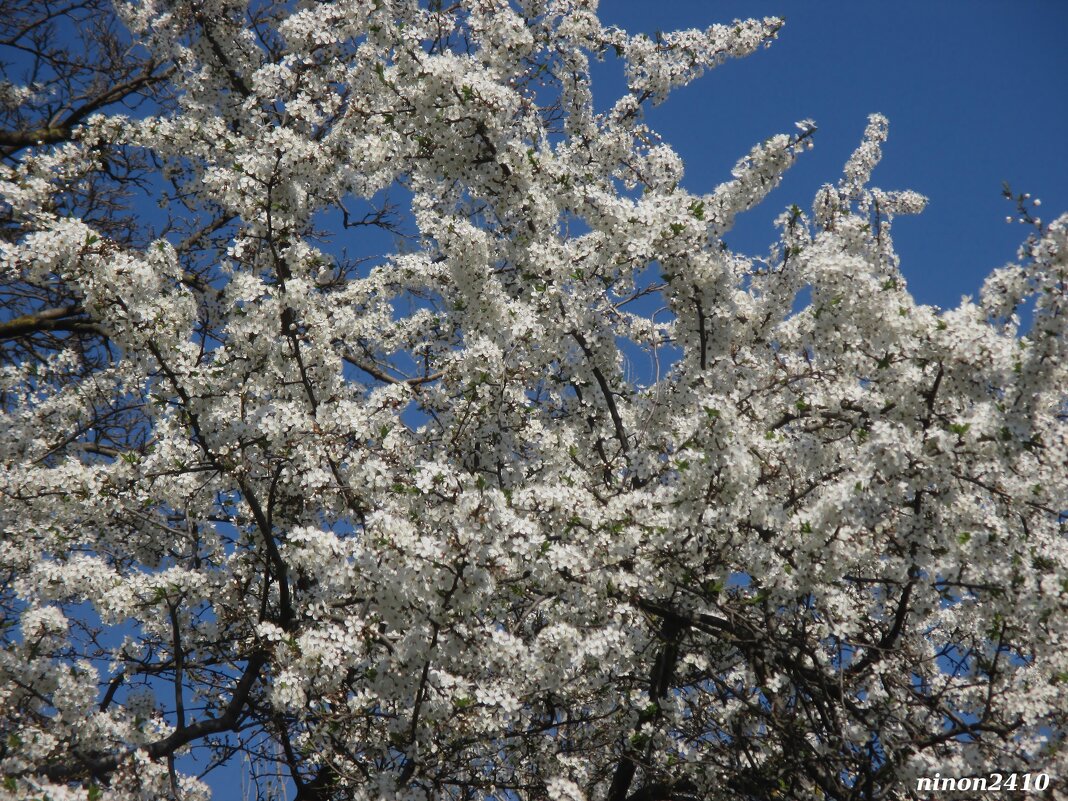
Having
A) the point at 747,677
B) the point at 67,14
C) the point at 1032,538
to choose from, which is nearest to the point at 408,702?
the point at 747,677

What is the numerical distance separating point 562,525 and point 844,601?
2029 millimetres

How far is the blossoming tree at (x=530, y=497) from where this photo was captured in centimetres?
569

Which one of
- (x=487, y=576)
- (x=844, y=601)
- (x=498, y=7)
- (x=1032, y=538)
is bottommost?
(x=487, y=576)

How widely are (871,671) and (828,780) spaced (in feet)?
4.10

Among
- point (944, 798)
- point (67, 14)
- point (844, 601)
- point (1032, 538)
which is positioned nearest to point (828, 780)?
point (944, 798)

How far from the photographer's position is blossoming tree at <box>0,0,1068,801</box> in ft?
18.7

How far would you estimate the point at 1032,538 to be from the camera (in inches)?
243

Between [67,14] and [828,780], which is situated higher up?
[67,14]

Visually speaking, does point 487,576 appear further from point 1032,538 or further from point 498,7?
point 498,7

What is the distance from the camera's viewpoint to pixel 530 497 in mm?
6223

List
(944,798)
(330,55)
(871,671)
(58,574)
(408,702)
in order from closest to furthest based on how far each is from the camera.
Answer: (944,798)
(408,702)
(871,671)
(58,574)
(330,55)

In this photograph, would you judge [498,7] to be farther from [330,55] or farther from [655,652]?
[655,652]

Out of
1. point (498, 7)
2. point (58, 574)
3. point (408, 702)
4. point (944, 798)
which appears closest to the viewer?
point (944, 798)

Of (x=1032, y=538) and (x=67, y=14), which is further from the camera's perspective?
(x=67, y=14)
